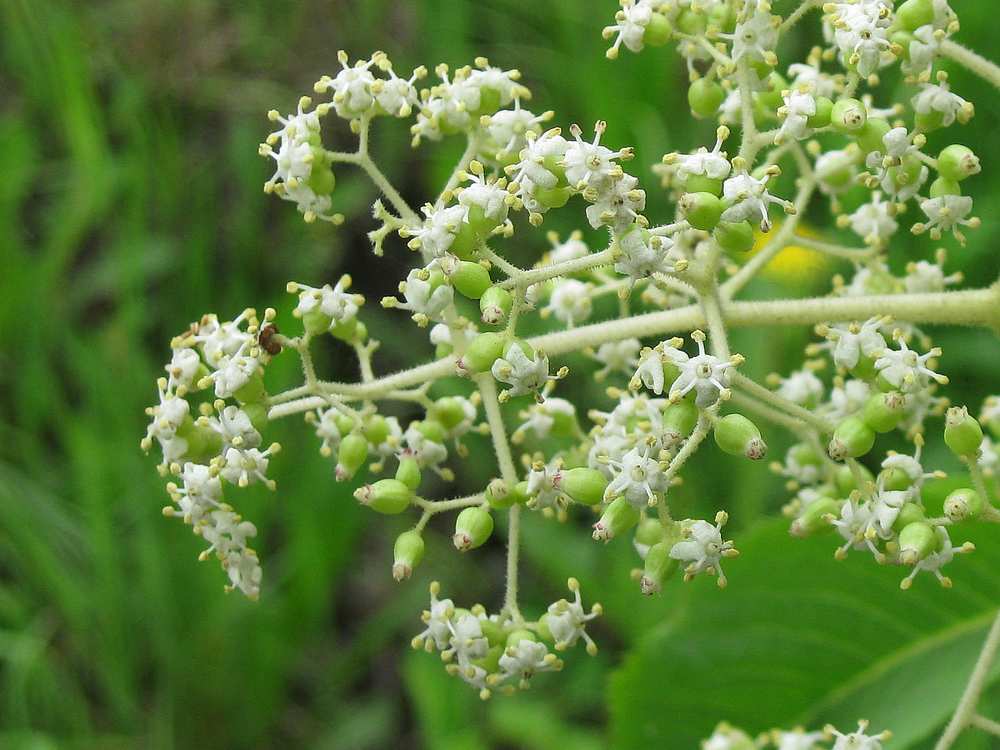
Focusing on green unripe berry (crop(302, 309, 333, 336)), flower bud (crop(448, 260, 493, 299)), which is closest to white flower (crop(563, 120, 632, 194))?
flower bud (crop(448, 260, 493, 299))

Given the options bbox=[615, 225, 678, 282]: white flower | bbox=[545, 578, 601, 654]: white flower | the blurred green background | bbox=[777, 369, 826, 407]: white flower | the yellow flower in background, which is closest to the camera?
bbox=[615, 225, 678, 282]: white flower

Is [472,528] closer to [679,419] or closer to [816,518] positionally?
[679,419]

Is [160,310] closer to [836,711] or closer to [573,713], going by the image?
[573,713]

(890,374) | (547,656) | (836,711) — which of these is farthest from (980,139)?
(547,656)

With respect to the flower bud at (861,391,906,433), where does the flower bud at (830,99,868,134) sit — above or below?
above

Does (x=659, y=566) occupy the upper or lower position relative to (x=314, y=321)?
lower

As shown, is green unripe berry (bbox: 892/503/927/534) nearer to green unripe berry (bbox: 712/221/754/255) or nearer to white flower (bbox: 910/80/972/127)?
green unripe berry (bbox: 712/221/754/255)

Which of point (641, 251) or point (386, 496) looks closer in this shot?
point (641, 251)

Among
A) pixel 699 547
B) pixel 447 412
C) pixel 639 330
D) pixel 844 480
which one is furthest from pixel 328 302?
pixel 844 480
